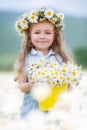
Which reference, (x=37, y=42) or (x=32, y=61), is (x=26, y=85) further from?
(x=37, y=42)

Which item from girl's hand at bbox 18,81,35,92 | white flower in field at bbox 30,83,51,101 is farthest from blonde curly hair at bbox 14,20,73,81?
white flower in field at bbox 30,83,51,101

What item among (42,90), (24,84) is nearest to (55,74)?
(42,90)

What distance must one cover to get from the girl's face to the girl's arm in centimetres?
24

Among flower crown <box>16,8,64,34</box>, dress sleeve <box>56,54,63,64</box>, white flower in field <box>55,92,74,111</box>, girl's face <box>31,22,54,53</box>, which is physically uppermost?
flower crown <box>16,8,64,34</box>

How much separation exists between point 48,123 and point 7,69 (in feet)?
18.7

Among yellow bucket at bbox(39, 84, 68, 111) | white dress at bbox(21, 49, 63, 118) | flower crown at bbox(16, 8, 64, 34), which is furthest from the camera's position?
flower crown at bbox(16, 8, 64, 34)

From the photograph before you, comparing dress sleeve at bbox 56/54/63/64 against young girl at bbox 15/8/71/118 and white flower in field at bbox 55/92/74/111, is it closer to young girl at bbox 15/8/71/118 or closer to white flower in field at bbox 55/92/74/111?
young girl at bbox 15/8/71/118

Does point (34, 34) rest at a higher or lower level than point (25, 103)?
higher

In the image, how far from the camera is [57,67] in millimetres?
2938

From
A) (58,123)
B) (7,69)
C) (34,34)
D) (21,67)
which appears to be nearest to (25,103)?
(21,67)

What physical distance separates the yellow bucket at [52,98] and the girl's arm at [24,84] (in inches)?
5.1

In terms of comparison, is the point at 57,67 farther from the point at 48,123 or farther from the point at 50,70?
the point at 48,123

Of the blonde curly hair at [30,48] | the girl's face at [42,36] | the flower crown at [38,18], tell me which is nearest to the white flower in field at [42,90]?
the blonde curly hair at [30,48]

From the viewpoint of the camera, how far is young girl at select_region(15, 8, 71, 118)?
3.11 m
